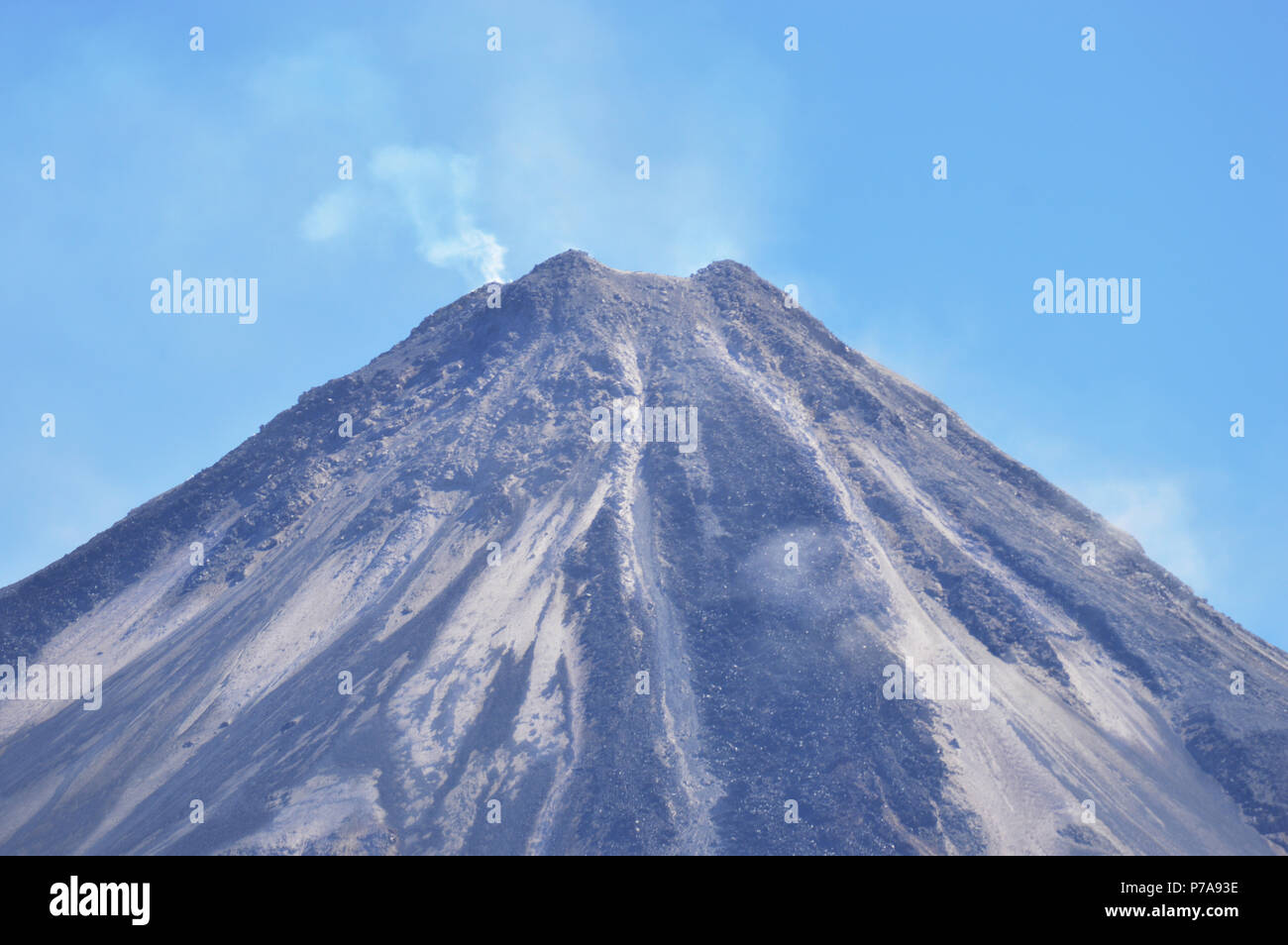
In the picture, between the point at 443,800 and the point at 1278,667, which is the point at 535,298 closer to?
the point at 443,800

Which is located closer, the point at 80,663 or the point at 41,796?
the point at 41,796

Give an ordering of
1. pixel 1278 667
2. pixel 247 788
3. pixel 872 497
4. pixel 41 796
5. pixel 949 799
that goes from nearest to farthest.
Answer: pixel 949 799 → pixel 247 788 → pixel 41 796 → pixel 1278 667 → pixel 872 497

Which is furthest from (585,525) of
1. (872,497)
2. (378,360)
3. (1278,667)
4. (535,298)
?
(1278,667)

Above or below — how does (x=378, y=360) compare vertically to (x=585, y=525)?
above

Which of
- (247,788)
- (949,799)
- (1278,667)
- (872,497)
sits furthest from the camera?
(872,497)

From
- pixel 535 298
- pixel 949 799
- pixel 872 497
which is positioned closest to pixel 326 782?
pixel 949 799

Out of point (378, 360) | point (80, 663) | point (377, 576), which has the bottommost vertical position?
point (80, 663)
